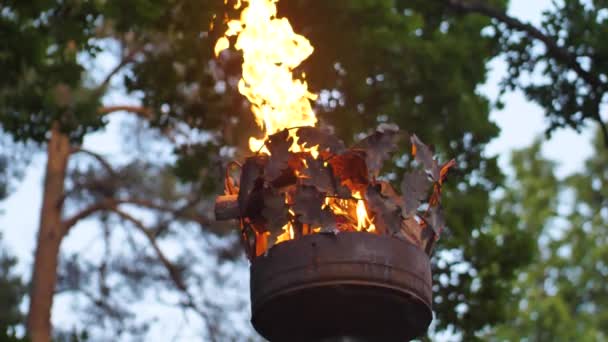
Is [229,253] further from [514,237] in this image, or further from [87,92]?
[514,237]

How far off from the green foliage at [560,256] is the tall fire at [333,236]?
1381 centimetres

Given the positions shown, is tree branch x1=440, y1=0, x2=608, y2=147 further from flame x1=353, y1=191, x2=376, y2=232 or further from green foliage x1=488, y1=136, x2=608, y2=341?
green foliage x1=488, y1=136, x2=608, y2=341

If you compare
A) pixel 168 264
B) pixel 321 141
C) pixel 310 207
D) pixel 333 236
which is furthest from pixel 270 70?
pixel 168 264

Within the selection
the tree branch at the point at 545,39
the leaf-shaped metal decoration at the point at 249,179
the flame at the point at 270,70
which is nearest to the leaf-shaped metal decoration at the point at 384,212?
the leaf-shaped metal decoration at the point at 249,179

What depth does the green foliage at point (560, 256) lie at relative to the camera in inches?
781

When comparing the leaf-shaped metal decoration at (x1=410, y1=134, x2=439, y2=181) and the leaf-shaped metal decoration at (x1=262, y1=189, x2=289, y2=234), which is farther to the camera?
the leaf-shaped metal decoration at (x1=410, y1=134, x2=439, y2=181)

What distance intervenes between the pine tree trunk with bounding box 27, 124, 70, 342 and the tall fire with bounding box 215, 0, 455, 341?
8222 mm

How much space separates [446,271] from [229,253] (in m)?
5.41

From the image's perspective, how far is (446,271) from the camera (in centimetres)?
1062

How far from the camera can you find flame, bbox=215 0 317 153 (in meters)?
6.47

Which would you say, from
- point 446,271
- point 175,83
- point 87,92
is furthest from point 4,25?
point 87,92

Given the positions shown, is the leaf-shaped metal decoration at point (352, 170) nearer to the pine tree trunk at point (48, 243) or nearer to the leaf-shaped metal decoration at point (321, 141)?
the leaf-shaped metal decoration at point (321, 141)

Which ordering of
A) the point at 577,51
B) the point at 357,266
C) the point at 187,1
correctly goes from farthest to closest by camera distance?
the point at 187,1
the point at 577,51
the point at 357,266

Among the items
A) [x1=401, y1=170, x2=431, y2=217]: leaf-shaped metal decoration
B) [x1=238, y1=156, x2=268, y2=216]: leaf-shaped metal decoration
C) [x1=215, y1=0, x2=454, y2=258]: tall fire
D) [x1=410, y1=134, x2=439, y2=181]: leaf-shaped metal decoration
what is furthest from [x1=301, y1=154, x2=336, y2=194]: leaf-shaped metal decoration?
[x1=410, y1=134, x2=439, y2=181]: leaf-shaped metal decoration
